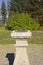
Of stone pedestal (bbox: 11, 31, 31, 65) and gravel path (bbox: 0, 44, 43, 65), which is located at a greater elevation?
stone pedestal (bbox: 11, 31, 31, 65)

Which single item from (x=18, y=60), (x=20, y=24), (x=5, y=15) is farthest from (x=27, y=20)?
(x=5, y=15)

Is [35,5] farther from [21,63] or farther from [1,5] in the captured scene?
[21,63]

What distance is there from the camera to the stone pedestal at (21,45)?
6.16m

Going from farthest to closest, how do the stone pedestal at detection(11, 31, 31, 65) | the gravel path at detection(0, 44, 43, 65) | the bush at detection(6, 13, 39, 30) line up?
1. the bush at detection(6, 13, 39, 30)
2. the gravel path at detection(0, 44, 43, 65)
3. the stone pedestal at detection(11, 31, 31, 65)

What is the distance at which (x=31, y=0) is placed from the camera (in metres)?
50.2

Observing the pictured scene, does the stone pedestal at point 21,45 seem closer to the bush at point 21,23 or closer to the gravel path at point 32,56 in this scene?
the gravel path at point 32,56

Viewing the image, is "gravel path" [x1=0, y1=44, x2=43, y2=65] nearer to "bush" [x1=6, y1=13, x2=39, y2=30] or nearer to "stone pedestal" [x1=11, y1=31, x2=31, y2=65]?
"stone pedestal" [x1=11, y1=31, x2=31, y2=65]

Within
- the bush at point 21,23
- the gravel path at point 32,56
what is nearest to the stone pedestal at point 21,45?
the gravel path at point 32,56

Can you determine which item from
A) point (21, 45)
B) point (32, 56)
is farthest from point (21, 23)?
point (21, 45)

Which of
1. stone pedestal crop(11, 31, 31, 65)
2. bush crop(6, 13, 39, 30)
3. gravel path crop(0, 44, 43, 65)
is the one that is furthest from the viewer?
bush crop(6, 13, 39, 30)

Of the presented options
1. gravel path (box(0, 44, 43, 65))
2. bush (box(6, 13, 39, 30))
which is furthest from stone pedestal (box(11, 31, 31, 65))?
bush (box(6, 13, 39, 30))

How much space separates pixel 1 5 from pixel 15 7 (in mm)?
19144

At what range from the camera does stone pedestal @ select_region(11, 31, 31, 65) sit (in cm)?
616

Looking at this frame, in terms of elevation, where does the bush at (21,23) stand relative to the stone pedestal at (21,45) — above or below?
below
